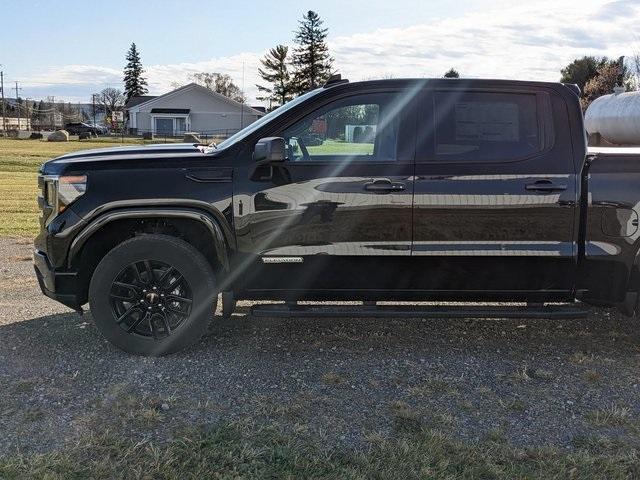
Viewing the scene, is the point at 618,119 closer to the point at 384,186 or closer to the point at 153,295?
the point at 384,186

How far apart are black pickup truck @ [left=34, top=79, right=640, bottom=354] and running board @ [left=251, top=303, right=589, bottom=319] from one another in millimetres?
15

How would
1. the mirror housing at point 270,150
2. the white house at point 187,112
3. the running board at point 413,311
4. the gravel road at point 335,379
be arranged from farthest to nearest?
the white house at point 187,112, the running board at point 413,311, the mirror housing at point 270,150, the gravel road at point 335,379

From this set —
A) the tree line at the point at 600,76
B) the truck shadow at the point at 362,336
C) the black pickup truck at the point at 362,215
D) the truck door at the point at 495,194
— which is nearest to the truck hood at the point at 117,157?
the black pickup truck at the point at 362,215

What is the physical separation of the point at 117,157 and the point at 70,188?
40 centimetres

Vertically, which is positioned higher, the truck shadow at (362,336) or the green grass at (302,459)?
the truck shadow at (362,336)

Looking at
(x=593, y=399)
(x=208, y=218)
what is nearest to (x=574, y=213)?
(x=593, y=399)

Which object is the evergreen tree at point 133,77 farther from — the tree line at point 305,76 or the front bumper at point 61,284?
the front bumper at point 61,284

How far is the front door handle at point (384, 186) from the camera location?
439 cm

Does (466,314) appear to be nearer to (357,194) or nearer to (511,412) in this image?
(511,412)

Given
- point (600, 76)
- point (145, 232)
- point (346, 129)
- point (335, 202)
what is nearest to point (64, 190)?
point (145, 232)

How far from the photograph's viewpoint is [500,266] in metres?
4.49

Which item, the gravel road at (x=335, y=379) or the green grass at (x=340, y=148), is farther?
the green grass at (x=340, y=148)

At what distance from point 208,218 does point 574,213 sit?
8.42 ft

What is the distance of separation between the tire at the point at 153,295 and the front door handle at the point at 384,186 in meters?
1.28
